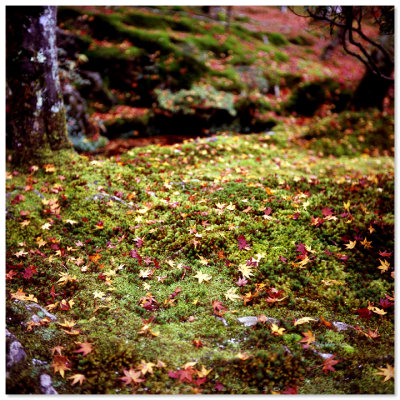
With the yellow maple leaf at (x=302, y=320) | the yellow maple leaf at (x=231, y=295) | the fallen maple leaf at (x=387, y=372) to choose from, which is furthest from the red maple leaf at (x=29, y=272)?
the fallen maple leaf at (x=387, y=372)

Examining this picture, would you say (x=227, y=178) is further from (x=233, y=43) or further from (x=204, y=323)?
(x=233, y=43)

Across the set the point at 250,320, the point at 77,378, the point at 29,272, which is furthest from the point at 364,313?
the point at 29,272

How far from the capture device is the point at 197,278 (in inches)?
146

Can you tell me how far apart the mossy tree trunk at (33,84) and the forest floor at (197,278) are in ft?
1.42

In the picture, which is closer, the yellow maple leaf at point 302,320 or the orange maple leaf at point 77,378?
the orange maple leaf at point 77,378

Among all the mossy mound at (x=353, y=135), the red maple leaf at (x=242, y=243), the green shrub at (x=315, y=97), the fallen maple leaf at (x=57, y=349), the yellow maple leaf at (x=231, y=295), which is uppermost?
the green shrub at (x=315, y=97)

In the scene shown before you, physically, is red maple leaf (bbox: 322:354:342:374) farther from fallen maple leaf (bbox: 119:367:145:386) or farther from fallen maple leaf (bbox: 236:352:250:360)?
fallen maple leaf (bbox: 119:367:145:386)

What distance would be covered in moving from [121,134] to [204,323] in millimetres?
7670

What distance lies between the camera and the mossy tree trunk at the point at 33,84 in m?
5.29

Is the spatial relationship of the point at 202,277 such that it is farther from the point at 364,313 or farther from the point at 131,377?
the point at 364,313

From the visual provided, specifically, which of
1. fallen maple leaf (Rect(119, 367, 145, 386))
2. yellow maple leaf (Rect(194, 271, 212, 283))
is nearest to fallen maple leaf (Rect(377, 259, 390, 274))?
yellow maple leaf (Rect(194, 271, 212, 283))

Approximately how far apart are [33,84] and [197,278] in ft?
15.8

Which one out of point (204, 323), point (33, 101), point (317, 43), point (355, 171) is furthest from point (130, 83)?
point (317, 43)

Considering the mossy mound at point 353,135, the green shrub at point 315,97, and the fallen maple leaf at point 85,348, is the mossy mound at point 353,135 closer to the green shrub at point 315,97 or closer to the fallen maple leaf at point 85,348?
the green shrub at point 315,97
